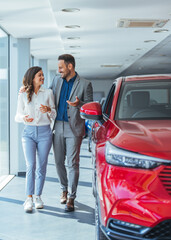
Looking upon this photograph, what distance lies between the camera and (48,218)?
398 cm

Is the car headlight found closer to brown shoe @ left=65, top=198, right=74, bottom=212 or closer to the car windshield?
the car windshield

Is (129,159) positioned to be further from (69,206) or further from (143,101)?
(69,206)

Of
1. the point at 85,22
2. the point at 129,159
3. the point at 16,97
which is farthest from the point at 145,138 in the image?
the point at 16,97

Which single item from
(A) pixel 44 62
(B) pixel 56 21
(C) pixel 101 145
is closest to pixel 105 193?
(C) pixel 101 145

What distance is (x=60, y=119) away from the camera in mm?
4297

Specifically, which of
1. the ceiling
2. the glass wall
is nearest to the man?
the ceiling

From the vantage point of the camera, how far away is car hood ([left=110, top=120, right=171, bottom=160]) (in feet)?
7.01

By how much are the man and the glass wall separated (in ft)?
8.22

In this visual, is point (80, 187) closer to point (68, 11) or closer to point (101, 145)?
point (68, 11)

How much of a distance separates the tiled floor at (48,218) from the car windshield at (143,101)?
3.94 ft

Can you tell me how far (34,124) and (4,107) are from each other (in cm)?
271

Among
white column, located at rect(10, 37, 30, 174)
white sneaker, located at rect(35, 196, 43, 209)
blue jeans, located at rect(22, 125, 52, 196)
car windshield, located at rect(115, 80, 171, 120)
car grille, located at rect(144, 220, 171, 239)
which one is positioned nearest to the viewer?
car grille, located at rect(144, 220, 171, 239)

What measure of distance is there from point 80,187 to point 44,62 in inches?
292

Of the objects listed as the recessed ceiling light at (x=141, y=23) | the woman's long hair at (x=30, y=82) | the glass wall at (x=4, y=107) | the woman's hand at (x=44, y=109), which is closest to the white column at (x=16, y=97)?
the glass wall at (x=4, y=107)
